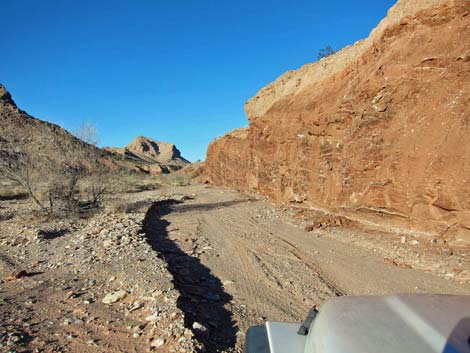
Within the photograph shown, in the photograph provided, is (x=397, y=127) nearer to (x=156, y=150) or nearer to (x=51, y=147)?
(x=51, y=147)

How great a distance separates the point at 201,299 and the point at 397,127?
6.80 metres

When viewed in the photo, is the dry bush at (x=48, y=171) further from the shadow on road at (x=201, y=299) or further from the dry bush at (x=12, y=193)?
the dry bush at (x=12, y=193)

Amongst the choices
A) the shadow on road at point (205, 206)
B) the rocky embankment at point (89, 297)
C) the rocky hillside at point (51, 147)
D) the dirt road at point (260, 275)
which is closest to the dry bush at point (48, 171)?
the rocky hillside at point (51, 147)

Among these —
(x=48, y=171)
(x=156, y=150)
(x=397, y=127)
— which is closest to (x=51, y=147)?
(x=48, y=171)

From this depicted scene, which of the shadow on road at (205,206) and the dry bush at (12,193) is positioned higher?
the dry bush at (12,193)

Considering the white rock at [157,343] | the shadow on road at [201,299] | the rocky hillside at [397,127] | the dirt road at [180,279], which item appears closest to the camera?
the white rock at [157,343]

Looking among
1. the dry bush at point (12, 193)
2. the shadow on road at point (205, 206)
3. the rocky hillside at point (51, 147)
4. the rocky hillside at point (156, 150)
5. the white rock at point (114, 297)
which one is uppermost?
the rocky hillside at point (156, 150)

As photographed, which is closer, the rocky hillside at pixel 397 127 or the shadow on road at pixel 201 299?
the shadow on road at pixel 201 299

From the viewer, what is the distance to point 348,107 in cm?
1021

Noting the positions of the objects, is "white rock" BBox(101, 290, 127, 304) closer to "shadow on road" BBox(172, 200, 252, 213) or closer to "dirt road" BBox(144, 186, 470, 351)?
"dirt road" BBox(144, 186, 470, 351)

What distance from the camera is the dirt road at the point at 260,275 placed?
4262 millimetres

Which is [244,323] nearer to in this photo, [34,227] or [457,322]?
[457,322]

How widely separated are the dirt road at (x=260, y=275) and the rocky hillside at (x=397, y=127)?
1.76m

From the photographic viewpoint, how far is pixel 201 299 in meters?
4.70
